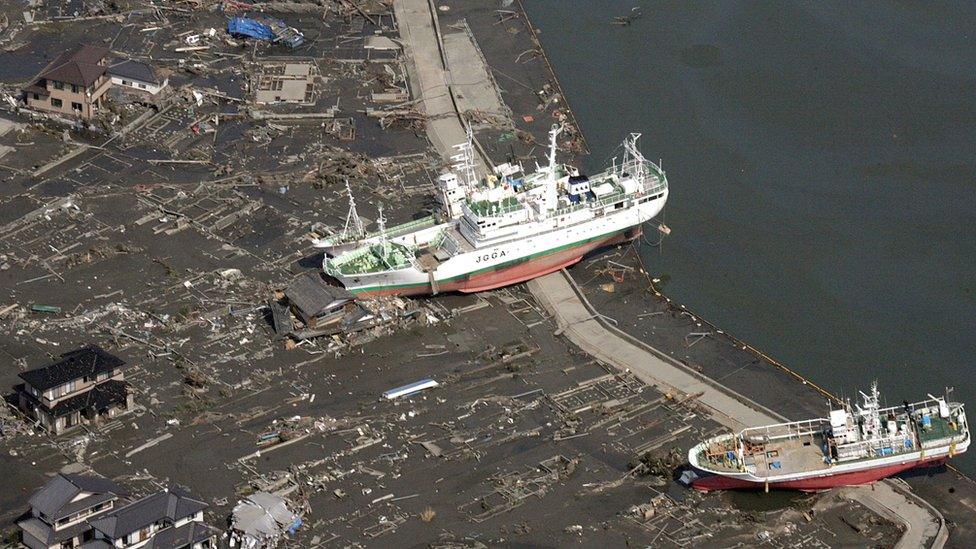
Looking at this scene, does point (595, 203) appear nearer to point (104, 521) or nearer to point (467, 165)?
point (467, 165)

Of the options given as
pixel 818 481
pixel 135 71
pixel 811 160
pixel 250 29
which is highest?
pixel 135 71

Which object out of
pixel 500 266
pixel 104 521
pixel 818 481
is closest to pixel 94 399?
pixel 104 521

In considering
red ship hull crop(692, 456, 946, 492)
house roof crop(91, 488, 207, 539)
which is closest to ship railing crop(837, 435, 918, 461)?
red ship hull crop(692, 456, 946, 492)

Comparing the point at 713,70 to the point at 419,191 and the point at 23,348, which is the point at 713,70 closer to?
the point at 419,191

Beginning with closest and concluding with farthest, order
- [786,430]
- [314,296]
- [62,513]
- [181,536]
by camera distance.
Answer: [62,513]
[181,536]
[786,430]
[314,296]

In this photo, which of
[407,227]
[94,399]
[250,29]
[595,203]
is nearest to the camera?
[94,399]

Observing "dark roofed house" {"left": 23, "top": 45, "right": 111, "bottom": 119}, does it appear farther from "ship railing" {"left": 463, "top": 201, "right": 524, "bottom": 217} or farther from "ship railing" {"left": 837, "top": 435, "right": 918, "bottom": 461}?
"ship railing" {"left": 837, "top": 435, "right": 918, "bottom": 461}

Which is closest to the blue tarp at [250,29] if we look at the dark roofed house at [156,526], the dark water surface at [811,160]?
the dark water surface at [811,160]

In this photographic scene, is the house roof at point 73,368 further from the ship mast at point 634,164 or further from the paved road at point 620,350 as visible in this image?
the ship mast at point 634,164
